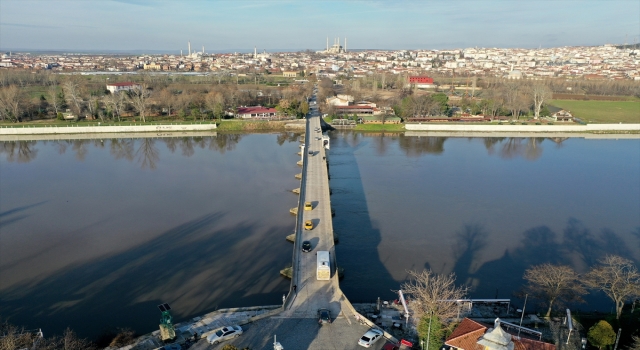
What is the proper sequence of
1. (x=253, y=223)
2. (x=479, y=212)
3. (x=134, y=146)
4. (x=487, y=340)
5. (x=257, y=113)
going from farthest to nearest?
1. (x=257, y=113)
2. (x=134, y=146)
3. (x=479, y=212)
4. (x=253, y=223)
5. (x=487, y=340)

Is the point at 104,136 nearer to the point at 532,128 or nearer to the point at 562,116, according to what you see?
the point at 532,128

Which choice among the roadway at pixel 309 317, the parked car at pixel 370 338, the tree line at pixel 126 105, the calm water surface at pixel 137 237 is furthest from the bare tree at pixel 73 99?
the parked car at pixel 370 338

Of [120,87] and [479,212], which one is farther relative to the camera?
[120,87]

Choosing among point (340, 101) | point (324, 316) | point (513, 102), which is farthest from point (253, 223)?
point (513, 102)

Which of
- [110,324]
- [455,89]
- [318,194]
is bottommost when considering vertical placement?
[110,324]

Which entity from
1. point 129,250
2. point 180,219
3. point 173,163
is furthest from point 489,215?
point 173,163

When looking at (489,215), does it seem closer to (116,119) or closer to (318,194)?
(318,194)

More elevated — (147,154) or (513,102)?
(513,102)
